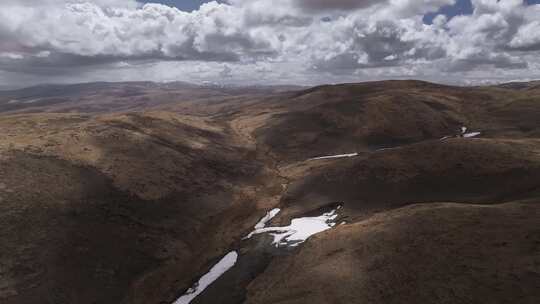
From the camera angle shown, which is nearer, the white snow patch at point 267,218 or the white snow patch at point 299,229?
the white snow patch at point 299,229

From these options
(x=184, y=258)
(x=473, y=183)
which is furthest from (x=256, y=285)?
(x=473, y=183)

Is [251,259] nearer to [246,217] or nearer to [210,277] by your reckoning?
[210,277]

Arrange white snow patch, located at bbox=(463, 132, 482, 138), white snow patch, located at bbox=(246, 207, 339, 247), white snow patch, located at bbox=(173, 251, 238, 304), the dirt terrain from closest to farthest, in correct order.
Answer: the dirt terrain → white snow patch, located at bbox=(173, 251, 238, 304) → white snow patch, located at bbox=(246, 207, 339, 247) → white snow patch, located at bbox=(463, 132, 482, 138)

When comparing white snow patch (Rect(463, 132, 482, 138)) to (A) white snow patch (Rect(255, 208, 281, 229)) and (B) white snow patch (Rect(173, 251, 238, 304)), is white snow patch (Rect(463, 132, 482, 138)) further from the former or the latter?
(B) white snow patch (Rect(173, 251, 238, 304))

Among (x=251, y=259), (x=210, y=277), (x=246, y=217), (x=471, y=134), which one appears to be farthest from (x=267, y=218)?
(x=471, y=134)

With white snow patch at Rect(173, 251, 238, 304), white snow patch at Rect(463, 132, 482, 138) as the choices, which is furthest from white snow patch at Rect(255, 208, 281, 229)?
white snow patch at Rect(463, 132, 482, 138)

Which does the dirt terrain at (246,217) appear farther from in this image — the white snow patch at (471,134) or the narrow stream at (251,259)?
the white snow patch at (471,134)

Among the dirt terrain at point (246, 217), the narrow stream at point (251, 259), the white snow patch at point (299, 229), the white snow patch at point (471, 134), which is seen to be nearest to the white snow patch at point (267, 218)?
the narrow stream at point (251, 259)
